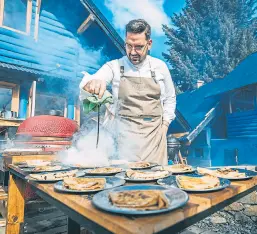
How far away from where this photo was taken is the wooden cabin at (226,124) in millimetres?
13648

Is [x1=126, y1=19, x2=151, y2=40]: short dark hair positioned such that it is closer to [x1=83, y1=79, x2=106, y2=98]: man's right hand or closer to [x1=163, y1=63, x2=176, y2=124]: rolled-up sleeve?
[x1=163, y1=63, x2=176, y2=124]: rolled-up sleeve

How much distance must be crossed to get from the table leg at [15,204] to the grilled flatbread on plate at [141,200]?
176 centimetres

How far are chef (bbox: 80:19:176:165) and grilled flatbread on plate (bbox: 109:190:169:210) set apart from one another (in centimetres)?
192

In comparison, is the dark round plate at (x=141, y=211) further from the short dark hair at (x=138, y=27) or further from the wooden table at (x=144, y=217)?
the short dark hair at (x=138, y=27)

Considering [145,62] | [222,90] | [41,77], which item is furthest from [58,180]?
[222,90]

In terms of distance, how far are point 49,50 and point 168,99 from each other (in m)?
6.00

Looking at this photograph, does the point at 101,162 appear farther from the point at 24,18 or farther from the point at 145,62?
the point at 24,18

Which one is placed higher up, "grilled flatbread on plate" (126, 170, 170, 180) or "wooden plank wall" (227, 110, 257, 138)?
"wooden plank wall" (227, 110, 257, 138)

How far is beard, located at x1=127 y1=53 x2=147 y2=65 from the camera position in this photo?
10.1 feet

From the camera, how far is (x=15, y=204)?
2.31 meters

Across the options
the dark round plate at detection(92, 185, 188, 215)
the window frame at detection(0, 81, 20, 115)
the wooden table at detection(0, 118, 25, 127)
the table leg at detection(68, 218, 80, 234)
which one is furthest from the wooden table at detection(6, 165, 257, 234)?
the window frame at detection(0, 81, 20, 115)

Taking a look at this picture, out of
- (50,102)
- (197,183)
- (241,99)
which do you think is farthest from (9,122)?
(241,99)

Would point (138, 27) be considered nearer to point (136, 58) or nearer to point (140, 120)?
point (136, 58)

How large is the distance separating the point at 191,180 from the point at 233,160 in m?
15.4
